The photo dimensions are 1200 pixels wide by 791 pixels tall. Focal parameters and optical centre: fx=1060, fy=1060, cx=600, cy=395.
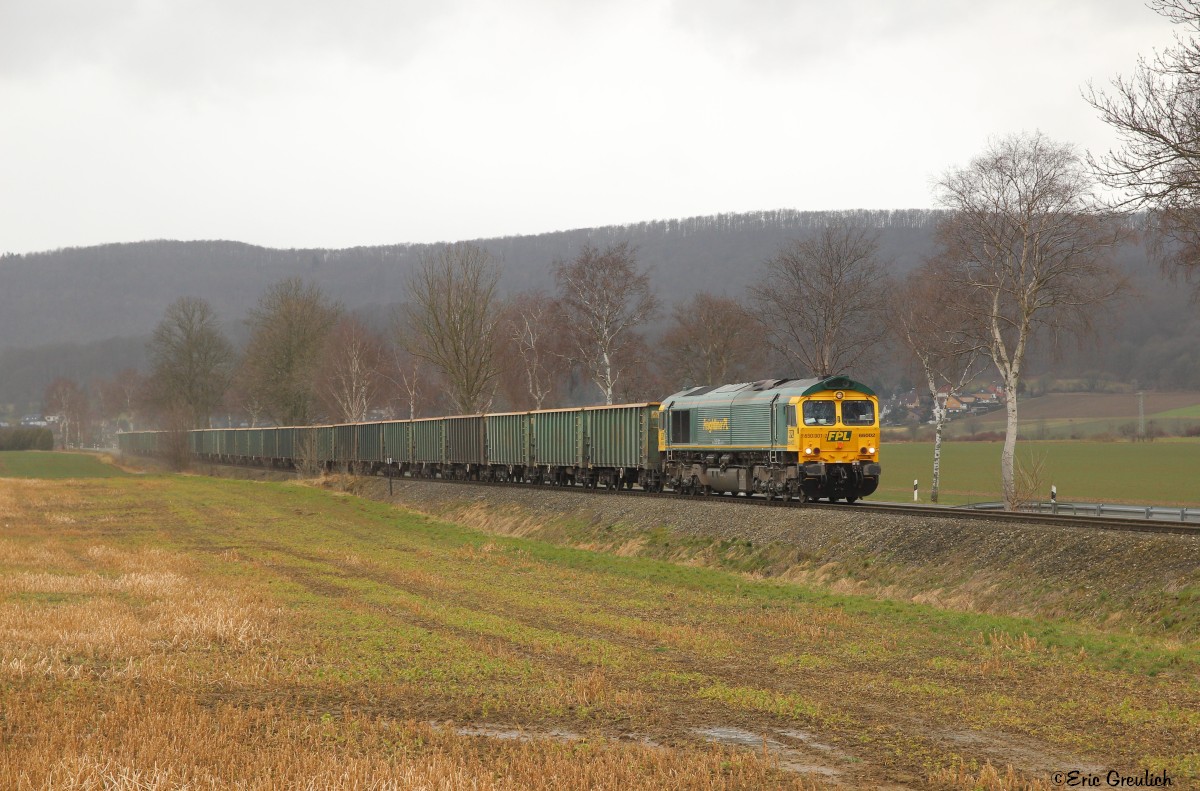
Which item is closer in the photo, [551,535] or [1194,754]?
[1194,754]

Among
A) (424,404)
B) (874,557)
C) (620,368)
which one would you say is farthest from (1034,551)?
(424,404)

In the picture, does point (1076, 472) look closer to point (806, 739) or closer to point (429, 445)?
point (429, 445)

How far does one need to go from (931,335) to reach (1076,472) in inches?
970

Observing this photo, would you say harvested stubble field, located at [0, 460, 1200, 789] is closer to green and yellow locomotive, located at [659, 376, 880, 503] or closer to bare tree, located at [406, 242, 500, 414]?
green and yellow locomotive, located at [659, 376, 880, 503]

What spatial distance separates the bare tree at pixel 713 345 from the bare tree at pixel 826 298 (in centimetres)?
2638

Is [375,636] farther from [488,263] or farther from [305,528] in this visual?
[488,263]

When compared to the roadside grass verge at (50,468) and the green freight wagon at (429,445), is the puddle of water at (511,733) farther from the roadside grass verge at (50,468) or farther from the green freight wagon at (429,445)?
the roadside grass verge at (50,468)

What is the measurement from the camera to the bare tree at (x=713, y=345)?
83.9m

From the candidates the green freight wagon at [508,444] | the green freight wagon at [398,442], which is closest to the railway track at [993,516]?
the green freight wagon at [508,444]

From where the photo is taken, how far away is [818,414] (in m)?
32.5

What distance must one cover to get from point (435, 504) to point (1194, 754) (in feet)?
148

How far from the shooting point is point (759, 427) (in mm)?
34281

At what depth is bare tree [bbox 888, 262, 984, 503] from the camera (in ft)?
158

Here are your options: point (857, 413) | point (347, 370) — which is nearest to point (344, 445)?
point (347, 370)
